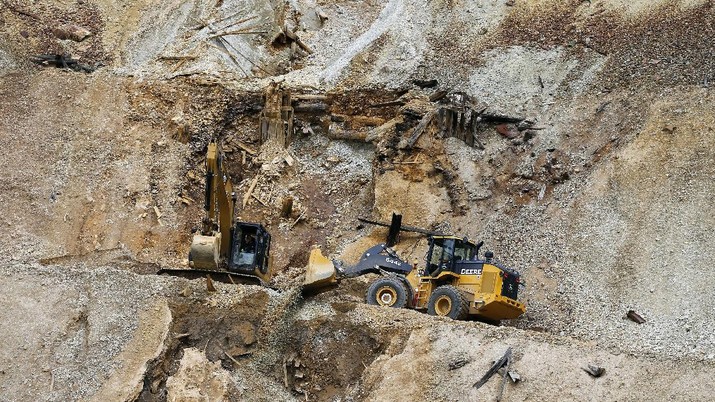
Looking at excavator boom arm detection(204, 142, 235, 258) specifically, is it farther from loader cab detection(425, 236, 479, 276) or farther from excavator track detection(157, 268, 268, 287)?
loader cab detection(425, 236, 479, 276)

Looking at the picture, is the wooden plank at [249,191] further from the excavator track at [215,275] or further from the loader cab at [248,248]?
the excavator track at [215,275]

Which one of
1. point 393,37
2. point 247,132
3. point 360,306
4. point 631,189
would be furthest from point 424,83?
point 360,306

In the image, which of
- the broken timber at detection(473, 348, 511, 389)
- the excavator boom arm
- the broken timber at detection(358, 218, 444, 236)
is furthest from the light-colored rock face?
the broken timber at detection(358, 218, 444, 236)

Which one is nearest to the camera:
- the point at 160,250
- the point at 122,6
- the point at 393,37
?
the point at 160,250

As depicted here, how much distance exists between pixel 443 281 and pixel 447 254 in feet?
2.03

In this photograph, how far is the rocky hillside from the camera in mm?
18938

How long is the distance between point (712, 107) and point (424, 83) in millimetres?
8388

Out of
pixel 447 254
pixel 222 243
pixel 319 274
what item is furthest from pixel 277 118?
pixel 447 254

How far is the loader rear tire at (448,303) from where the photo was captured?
67.1 feet

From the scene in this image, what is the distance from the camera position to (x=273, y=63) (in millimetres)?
33156

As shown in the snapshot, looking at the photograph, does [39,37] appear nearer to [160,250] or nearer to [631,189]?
[160,250]

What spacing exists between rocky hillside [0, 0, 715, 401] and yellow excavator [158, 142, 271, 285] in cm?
118

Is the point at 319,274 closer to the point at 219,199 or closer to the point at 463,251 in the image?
the point at 219,199

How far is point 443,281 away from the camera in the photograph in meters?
21.3
